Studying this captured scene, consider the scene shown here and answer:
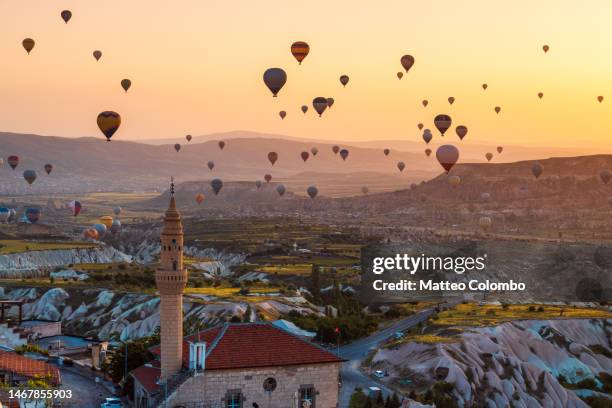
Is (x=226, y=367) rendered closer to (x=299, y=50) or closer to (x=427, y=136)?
(x=299, y=50)

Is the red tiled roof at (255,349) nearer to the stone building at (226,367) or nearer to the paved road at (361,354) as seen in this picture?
the stone building at (226,367)

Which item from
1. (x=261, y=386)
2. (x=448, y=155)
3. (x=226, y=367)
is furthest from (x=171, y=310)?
(x=448, y=155)

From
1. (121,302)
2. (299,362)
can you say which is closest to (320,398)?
(299,362)

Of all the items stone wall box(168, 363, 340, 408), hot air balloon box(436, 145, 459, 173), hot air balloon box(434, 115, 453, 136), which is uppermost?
hot air balloon box(434, 115, 453, 136)

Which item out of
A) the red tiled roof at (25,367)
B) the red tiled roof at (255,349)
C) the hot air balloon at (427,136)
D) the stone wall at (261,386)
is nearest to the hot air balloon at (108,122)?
the red tiled roof at (25,367)

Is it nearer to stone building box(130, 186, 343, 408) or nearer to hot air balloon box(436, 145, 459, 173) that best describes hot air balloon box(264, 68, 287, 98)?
hot air balloon box(436, 145, 459, 173)

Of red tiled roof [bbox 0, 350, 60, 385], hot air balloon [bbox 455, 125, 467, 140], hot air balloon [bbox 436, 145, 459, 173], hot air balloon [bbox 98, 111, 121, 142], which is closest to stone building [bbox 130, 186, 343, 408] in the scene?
red tiled roof [bbox 0, 350, 60, 385]
